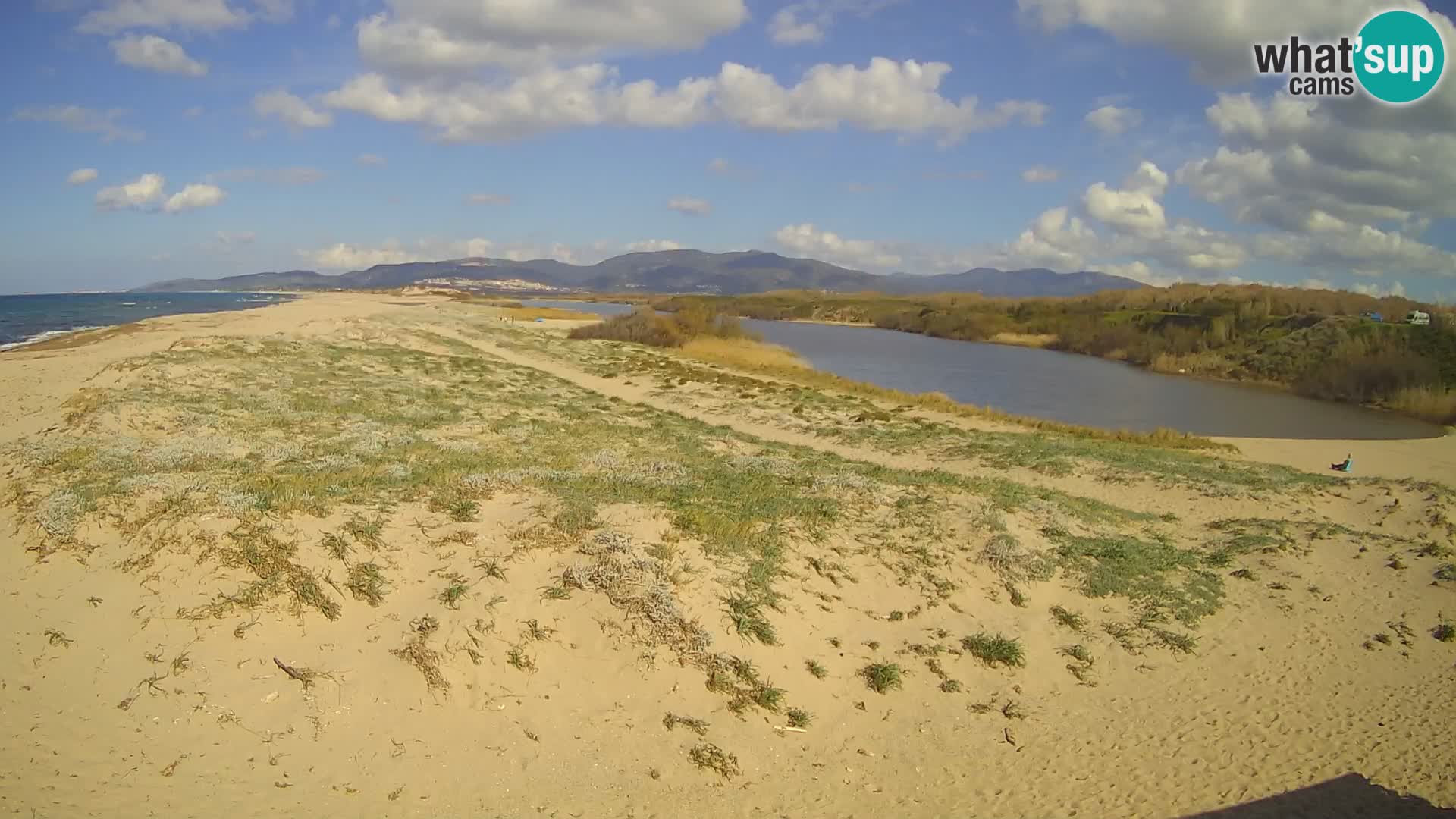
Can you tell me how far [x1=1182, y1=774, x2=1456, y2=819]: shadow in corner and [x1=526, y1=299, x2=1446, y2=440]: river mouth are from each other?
2755 cm

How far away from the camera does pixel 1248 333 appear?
57.1 metres

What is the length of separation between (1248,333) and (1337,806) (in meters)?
61.0

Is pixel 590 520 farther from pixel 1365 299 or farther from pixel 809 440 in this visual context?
pixel 1365 299

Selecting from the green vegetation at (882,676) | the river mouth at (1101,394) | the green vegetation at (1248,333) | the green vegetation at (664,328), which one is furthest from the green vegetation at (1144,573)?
the green vegetation at (664,328)

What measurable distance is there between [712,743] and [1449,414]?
143 ft

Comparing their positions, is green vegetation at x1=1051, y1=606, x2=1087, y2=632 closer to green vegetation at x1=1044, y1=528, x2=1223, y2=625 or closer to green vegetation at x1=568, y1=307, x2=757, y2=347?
green vegetation at x1=1044, y1=528, x2=1223, y2=625

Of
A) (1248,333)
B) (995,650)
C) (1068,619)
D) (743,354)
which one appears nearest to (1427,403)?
(1248,333)

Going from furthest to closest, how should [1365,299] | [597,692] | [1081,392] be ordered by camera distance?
[1365,299]
[1081,392]
[597,692]

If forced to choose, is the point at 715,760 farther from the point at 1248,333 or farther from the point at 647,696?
the point at 1248,333

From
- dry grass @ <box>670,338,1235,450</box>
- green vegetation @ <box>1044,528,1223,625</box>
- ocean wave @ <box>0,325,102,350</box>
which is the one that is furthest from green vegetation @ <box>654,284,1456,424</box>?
ocean wave @ <box>0,325,102,350</box>

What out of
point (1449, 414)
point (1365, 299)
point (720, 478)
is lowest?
point (1449, 414)

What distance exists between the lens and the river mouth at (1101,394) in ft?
112

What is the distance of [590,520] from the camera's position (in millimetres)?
9531

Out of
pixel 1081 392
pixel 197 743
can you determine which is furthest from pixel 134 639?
pixel 1081 392
